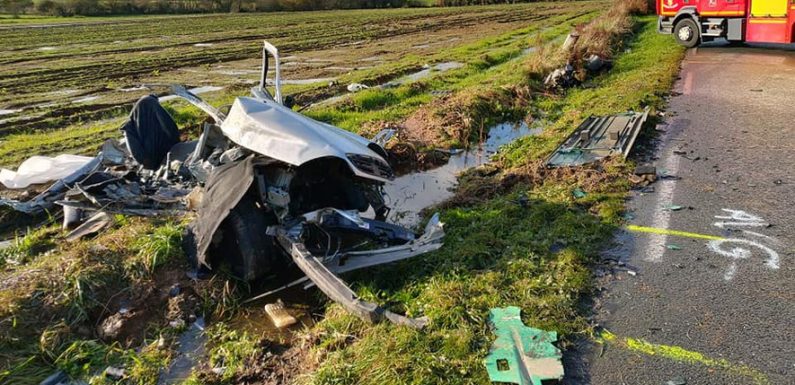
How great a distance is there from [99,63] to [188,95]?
16.2 metres

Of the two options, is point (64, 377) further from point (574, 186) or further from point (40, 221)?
point (574, 186)

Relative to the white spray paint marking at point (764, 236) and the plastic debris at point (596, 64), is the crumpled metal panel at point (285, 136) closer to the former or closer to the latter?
the white spray paint marking at point (764, 236)

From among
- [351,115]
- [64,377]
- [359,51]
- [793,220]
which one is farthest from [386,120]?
[359,51]

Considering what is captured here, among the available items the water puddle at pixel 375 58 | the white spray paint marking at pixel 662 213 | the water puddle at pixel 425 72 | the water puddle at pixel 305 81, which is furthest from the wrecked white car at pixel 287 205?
the water puddle at pixel 375 58

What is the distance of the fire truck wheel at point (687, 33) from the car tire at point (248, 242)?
15.4 m

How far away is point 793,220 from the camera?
508 cm

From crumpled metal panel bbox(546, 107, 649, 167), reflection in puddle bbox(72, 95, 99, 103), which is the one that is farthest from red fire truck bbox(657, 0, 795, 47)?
reflection in puddle bbox(72, 95, 99, 103)

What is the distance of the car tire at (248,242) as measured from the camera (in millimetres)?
4574

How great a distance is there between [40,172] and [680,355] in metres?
7.57

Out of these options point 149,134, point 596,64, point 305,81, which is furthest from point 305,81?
point 149,134

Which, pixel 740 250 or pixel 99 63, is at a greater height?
pixel 99 63

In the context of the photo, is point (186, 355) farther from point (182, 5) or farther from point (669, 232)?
point (182, 5)

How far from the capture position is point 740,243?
476cm

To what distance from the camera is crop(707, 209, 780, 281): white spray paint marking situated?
442 centimetres
